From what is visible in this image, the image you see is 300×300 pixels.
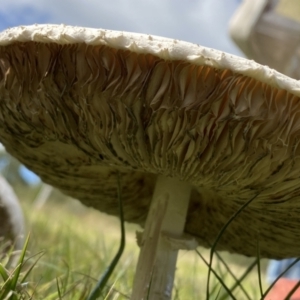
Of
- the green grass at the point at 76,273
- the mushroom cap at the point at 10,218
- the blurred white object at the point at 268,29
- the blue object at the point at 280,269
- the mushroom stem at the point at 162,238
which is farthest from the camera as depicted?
the blue object at the point at 280,269

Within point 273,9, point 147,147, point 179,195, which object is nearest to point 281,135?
point 147,147

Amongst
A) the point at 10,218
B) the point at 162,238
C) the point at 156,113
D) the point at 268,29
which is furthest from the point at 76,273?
the point at 268,29

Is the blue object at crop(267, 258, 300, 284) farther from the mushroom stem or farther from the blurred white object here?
the mushroom stem

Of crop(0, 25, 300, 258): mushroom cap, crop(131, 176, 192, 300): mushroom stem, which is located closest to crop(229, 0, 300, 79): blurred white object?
crop(131, 176, 192, 300): mushroom stem

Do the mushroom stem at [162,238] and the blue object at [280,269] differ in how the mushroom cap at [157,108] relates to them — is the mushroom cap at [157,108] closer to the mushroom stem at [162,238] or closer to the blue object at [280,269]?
the mushroom stem at [162,238]

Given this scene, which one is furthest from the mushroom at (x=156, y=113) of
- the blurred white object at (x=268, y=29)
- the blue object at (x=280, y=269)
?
the blue object at (x=280, y=269)
